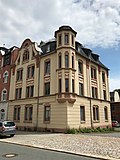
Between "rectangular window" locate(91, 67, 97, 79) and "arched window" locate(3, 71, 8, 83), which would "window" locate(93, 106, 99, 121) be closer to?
"rectangular window" locate(91, 67, 97, 79)

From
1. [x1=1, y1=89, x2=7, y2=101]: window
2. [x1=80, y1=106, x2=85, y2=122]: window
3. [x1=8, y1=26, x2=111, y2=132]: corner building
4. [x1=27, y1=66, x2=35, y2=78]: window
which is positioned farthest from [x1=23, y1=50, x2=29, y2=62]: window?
[x1=80, y1=106, x2=85, y2=122]: window

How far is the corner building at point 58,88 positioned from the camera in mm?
23392

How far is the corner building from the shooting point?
23.4 meters

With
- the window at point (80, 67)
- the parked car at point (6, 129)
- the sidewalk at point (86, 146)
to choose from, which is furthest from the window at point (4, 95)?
the sidewalk at point (86, 146)

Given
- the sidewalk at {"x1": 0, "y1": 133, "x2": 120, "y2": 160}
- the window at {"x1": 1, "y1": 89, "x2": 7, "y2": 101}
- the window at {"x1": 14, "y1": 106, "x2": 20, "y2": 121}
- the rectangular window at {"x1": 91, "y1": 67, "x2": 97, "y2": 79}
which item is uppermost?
the rectangular window at {"x1": 91, "y1": 67, "x2": 97, "y2": 79}

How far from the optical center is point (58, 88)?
77.6ft

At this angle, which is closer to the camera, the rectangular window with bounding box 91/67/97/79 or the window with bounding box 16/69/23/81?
the rectangular window with bounding box 91/67/97/79

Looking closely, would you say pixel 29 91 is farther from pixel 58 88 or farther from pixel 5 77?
pixel 5 77

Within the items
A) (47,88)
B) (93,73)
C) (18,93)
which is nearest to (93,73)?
(93,73)

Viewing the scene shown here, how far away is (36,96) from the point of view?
2675 cm

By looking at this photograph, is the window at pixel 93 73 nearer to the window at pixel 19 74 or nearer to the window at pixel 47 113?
the window at pixel 47 113

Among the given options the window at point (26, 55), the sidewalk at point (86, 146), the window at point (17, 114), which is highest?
the window at point (26, 55)

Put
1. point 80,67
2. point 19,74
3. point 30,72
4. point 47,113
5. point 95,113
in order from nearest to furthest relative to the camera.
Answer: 1. point 47,113
2. point 80,67
3. point 95,113
4. point 30,72
5. point 19,74

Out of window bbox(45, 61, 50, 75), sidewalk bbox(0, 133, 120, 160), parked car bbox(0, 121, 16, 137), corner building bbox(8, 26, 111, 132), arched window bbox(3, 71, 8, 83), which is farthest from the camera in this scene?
arched window bbox(3, 71, 8, 83)
